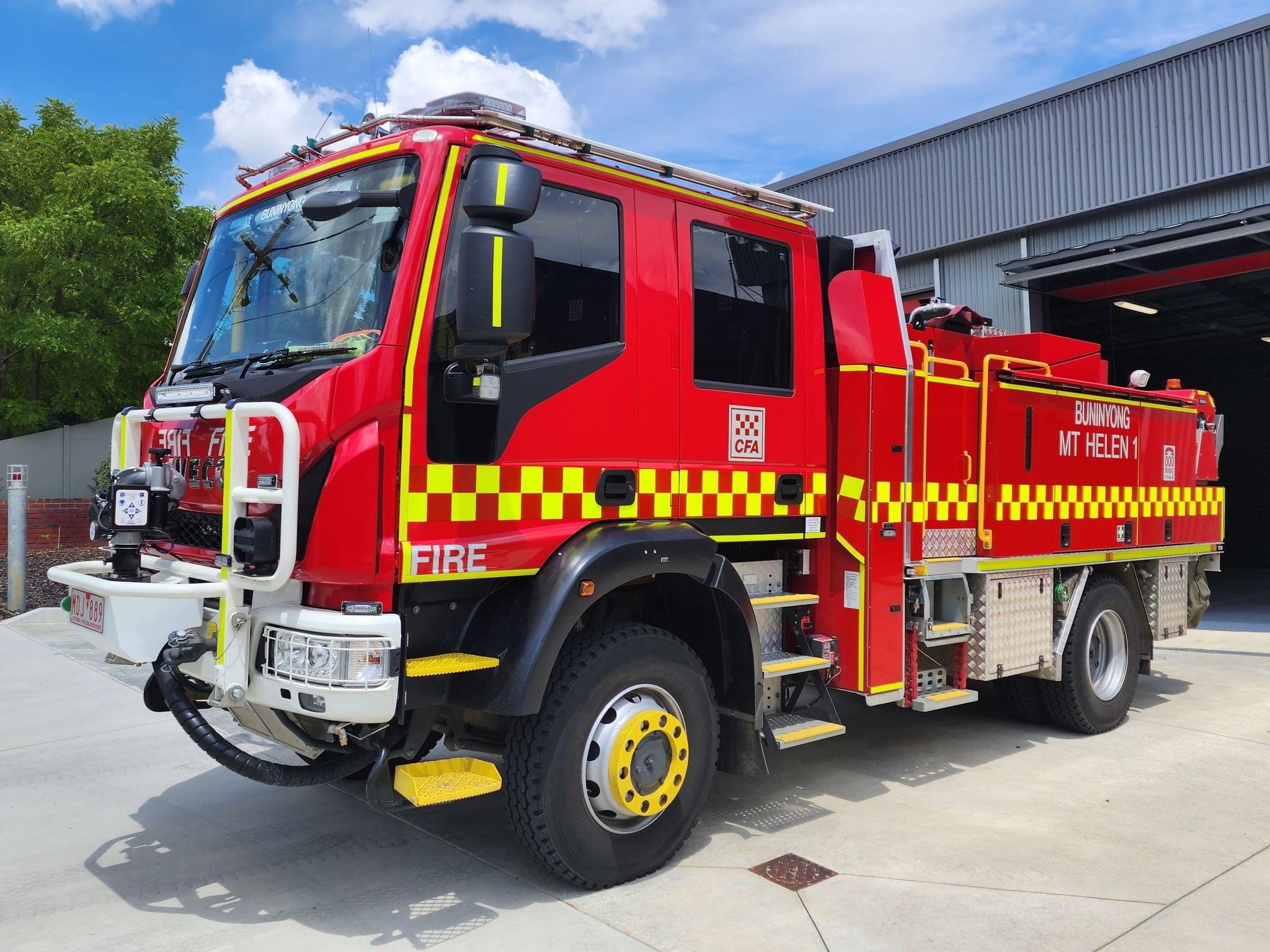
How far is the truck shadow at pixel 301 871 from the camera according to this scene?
11.7 ft

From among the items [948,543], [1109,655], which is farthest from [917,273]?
[948,543]

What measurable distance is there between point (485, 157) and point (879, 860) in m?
3.19

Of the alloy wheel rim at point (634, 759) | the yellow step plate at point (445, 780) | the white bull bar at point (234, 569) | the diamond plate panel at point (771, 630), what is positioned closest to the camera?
the white bull bar at point (234, 569)

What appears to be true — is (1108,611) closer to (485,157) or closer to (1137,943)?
(1137,943)

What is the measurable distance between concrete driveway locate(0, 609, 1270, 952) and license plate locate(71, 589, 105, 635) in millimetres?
1051

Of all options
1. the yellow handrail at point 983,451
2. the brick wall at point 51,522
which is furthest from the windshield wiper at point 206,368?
the brick wall at point 51,522

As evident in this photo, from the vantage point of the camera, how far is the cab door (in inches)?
164

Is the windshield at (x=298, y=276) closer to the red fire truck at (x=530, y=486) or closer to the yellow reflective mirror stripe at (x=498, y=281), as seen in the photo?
the red fire truck at (x=530, y=486)

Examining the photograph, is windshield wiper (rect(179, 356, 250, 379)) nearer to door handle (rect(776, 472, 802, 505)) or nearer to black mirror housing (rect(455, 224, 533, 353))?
black mirror housing (rect(455, 224, 533, 353))

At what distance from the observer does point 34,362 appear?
14734mm

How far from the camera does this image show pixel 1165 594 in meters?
7.09

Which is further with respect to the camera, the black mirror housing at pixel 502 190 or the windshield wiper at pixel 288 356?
the windshield wiper at pixel 288 356

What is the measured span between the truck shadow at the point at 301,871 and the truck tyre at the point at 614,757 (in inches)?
13.4

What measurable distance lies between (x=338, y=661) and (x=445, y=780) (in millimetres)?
636
